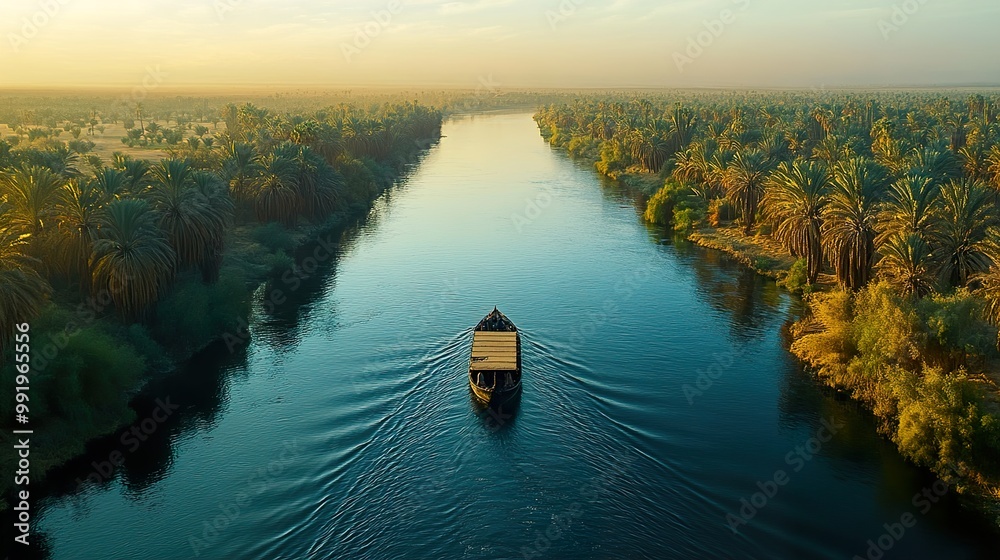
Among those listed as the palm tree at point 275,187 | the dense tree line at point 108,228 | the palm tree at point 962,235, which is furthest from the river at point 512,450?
the palm tree at point 275,187

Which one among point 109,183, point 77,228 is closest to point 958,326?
point 77,228

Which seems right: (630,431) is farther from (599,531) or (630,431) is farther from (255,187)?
(255,187)

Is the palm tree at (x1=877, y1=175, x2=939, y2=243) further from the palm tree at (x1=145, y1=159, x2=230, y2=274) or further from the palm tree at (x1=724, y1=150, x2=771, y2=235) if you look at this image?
the palm tree at (x1=145, y1=159, x2=230, y2=274)

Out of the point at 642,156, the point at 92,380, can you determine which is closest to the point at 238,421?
the point at 92,380

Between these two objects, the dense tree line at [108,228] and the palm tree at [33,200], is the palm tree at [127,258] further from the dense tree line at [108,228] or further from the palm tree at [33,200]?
the palm tree at [33,200]

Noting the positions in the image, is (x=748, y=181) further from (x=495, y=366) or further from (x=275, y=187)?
(x=275, y=187)

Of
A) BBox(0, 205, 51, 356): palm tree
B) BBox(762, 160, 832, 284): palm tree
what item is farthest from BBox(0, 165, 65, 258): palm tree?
BBox(762, 160, 832, 284): palm tree
